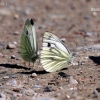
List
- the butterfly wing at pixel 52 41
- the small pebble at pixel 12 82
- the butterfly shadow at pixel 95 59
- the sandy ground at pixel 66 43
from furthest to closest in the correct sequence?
1. the butterfly shadow at pixel 95 59
2. the butterfly wing at pixel 52 41
3. the small pebble at pixel 12 82
4. the sandy ground at pixel 66 43

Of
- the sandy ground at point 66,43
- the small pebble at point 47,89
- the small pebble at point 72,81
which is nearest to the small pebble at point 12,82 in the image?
the sandy ground at point 66,43

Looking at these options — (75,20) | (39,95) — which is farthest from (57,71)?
(75,20)

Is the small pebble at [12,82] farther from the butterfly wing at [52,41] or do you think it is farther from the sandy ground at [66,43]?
the butterfly wing at [52,41]

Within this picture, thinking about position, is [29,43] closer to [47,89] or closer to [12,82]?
[12,82]

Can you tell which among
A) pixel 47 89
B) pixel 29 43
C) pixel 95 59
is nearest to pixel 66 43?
pixel 95 59

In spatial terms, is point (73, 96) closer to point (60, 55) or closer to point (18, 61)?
point (60, 55)

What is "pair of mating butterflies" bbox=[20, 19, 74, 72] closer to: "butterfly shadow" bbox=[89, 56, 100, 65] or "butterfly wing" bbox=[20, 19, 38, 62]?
"butterfly wing" bbox=[20, 19, 38, 62]

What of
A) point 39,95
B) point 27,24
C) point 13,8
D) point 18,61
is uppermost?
point 13,8
